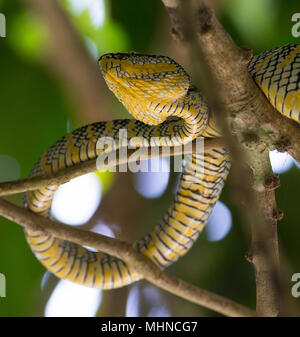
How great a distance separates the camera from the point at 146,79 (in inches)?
71.4

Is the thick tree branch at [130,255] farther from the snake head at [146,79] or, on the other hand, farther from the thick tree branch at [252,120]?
the snake head at [146,79]

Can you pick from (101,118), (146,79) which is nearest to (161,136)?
(146,79)

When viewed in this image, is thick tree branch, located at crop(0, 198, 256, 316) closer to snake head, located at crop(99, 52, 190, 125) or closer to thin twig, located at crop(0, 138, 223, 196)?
thin twig, located at crop(0, 138, 223, 196)

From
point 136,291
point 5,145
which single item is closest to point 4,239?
point 5,145

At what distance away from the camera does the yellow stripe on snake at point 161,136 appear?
182cm

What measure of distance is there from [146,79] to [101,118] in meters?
1.83

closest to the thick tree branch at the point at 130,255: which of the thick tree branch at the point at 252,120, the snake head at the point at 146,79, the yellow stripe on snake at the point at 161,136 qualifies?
the thick tree branch at the point at 252,120

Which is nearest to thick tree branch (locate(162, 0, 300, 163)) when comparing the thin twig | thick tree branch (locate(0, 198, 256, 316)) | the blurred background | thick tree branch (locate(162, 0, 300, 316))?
thick tree branch (locate(162, 0, 300, 316))

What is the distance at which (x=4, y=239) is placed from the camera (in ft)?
11.5

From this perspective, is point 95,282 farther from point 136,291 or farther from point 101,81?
point 101,81

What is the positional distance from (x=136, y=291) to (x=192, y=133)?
2030mm

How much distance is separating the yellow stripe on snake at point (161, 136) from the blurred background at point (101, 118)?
754 mm

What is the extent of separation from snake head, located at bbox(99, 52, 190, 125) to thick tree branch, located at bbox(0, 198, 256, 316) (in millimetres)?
508

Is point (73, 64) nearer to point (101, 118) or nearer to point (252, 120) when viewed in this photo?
point (101, 118)
